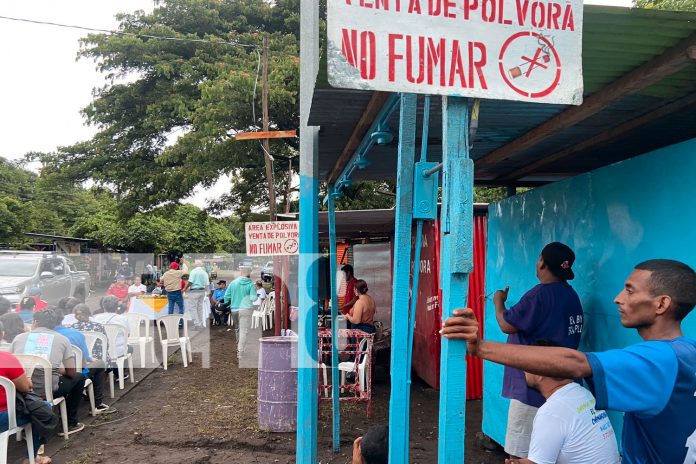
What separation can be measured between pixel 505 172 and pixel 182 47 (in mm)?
16212

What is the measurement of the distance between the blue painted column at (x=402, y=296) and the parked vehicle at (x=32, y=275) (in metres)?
12.8

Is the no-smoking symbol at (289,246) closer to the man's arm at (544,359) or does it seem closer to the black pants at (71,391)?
the black pants at (71,391)

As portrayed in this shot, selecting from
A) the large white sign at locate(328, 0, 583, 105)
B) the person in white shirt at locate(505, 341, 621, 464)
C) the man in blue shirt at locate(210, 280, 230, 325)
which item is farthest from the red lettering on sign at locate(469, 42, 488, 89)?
the man in blue shirt at locate(210, 280, 230, 325)

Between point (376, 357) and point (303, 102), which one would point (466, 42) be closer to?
point (303, 102)

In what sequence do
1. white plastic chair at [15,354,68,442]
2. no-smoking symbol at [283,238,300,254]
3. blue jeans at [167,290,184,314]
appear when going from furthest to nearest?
1. blue jeans at [167,290,184,314]
2. no-smoking symbol at [283,238,300,254]
3. white plastic chair at [15,354,68,442]

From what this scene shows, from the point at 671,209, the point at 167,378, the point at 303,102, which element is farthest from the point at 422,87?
the point at 167,378

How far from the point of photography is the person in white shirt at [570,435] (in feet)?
7.41

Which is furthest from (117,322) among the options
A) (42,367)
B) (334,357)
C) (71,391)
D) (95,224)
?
(95,224)

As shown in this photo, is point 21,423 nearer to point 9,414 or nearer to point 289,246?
point 9,414

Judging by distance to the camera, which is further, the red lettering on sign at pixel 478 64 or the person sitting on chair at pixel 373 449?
the person sitting on chair at pixel 373 449

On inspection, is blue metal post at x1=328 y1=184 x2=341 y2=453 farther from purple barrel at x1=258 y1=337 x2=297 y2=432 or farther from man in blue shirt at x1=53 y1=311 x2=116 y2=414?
man in blue shirt at x1=53 y1=311 x2=116 y2=414

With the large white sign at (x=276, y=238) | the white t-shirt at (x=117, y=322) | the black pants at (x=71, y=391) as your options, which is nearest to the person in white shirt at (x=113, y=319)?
the white t-shirt at (x=117, y=322)

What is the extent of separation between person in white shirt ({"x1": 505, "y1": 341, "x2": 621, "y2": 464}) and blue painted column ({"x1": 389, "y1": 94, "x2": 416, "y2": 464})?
2.36 feet

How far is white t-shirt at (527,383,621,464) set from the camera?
7.40 feet
